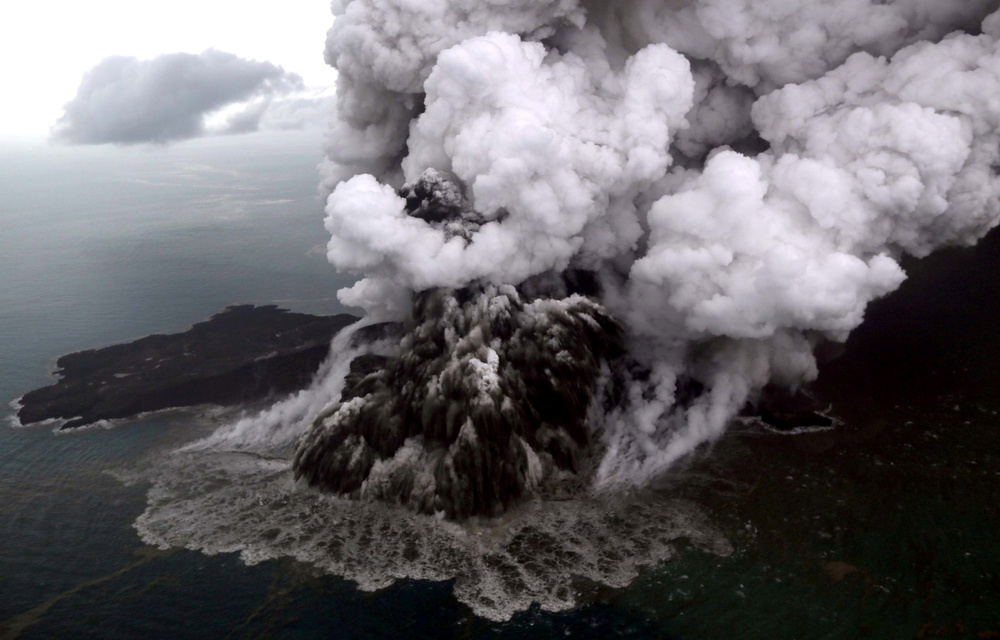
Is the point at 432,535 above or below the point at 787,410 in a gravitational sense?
below

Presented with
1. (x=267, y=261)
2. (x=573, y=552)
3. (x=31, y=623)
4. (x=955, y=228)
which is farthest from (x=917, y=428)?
(x=267, y=261)

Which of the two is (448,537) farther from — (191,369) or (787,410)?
(191,369)

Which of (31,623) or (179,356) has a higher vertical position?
(179,356)

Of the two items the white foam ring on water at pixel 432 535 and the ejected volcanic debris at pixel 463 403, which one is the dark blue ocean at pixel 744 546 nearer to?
the white foam ring on water at pixel 432 535

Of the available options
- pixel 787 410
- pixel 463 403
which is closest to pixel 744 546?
pixel 787 410

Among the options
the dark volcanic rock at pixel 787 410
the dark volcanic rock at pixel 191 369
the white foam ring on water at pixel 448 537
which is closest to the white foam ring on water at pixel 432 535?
the white foam ring on water at pixel 448 537

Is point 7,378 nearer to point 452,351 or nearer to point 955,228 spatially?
point 452,351
